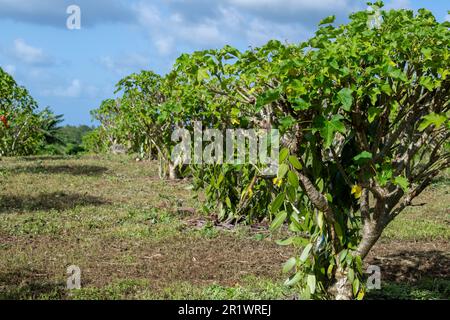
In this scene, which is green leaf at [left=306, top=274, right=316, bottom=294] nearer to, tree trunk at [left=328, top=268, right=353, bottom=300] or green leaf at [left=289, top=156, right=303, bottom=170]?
tree trunk at [left=328, top=268, right=353, bottom=300]

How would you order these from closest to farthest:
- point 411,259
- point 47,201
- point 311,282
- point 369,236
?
point 311,282
point 369,236
point 411,259
point 47,201

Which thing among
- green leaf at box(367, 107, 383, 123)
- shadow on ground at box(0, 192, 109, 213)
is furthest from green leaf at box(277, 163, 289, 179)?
shadow on ground at box(0, 192, 109, 213)

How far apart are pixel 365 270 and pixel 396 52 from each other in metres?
2.73

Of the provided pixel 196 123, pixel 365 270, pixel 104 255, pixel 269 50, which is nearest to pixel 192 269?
pixel 104 255

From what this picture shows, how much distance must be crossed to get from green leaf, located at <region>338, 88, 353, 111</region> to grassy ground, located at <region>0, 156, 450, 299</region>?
134cm

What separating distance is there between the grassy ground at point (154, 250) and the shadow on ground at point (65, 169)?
2.10 m

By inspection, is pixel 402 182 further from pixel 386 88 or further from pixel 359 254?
pixel 359 254

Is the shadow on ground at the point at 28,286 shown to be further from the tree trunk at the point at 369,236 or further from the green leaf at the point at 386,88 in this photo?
the green leaf at the point at 386,88

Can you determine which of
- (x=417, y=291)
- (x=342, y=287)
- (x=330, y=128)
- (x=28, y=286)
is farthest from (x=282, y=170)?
(x=28, y=286)

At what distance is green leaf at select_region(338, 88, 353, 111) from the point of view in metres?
3.56

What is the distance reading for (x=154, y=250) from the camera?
22.6 feet

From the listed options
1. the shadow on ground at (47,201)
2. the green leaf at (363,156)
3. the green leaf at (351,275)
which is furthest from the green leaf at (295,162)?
the shadow on ground at (47,201)

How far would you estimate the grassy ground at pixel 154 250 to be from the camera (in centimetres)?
538

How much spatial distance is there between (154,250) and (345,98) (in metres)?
3.82
